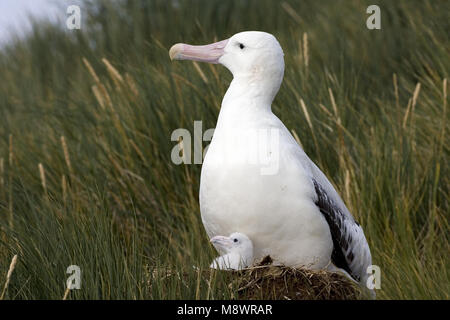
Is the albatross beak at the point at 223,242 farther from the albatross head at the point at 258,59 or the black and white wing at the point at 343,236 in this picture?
the albatross head at the point at 258,59

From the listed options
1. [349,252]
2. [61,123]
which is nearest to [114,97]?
[61,123]

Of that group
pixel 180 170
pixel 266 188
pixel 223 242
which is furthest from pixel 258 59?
pixel 180 170

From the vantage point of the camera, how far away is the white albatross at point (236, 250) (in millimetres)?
4199

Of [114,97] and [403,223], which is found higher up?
[114,97]

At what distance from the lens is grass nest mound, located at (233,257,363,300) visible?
4.04m

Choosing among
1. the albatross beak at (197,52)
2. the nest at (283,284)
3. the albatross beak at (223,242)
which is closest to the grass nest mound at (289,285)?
the nest at (283,284)

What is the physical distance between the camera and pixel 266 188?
4203 millimetres

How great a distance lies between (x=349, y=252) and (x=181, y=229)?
167 cm

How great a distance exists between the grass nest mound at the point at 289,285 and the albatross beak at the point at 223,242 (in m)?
0.16

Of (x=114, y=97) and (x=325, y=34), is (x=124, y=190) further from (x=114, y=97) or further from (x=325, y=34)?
(x=325, y=34)

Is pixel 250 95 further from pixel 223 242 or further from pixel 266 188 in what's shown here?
pixel 223 242

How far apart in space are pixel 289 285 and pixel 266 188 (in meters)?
0.51

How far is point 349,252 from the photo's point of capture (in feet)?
15.2

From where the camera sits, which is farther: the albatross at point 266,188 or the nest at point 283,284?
the albatross at point 266,188
